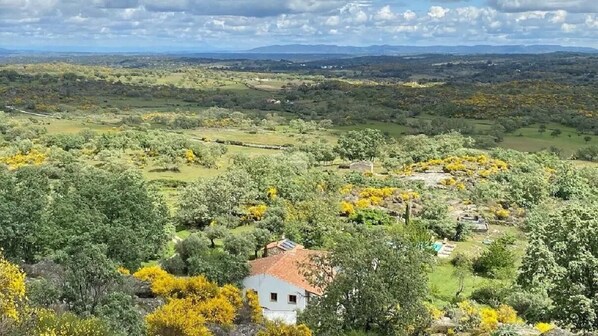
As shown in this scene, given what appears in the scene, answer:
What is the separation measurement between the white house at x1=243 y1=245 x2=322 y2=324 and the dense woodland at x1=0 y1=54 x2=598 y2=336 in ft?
3.51

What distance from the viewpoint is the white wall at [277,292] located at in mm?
35406

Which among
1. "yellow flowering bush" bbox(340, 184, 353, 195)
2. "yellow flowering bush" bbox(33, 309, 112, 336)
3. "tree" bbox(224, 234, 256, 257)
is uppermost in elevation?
"yellow flowering bush" bbox(33, 309, 112, 336)

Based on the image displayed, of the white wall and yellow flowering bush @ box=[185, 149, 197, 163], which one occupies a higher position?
the white wall

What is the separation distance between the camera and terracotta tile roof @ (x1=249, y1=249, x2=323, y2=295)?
3531 centimetres

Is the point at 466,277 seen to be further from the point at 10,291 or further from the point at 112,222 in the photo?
the point at 10,291

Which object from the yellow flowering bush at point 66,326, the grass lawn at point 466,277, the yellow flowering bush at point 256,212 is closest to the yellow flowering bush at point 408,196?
the grass lawn at point 466,277

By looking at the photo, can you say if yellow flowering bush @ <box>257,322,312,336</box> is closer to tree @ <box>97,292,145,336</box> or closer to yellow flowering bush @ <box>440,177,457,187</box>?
tree @ <box>97,292,145,336</box>

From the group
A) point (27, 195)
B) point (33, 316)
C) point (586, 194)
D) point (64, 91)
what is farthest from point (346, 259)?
point (64, 91)

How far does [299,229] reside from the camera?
161 ft

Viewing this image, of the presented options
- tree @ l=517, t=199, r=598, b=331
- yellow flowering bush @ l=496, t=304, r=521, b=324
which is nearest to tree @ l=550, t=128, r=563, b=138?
yellow flowering bush @ l=496, t=304, r=521, b=324

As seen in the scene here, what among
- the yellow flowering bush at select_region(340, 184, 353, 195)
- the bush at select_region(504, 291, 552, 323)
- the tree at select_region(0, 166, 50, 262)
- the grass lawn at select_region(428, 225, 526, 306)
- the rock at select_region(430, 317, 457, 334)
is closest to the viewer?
the bush at select_region(504, 291, 552, 323)

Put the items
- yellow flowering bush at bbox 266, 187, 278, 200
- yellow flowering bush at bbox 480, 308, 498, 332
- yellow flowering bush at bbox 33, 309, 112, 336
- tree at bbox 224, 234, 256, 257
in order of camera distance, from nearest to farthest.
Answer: yellow flowering bush at bbox 33, 309, 112, 336 → yellow flowering bush at bbox 480, 308, 498, 332 → tree at bbox 224, 234, 256, 257 → yellow flowering bush at bbox 266, 187, 278, 200

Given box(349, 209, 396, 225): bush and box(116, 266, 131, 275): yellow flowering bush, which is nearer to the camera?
box(116, 266, 131, 275): yellow flowering bush

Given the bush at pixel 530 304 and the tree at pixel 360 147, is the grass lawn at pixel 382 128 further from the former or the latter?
the bush at pixel 530 304
